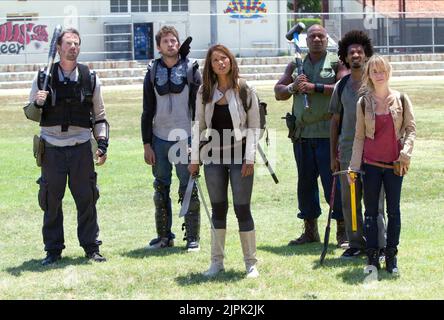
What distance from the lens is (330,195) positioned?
29.0 ft

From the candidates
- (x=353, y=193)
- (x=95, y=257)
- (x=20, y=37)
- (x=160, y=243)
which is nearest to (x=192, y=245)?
(x=160, y=243)

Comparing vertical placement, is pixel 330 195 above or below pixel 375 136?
below

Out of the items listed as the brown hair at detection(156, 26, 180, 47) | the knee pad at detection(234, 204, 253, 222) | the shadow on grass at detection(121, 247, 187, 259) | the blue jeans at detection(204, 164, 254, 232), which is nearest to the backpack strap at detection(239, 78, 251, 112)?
the blue jeans at detection(204, 164, 254, 232)

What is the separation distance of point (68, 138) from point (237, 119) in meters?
1.71

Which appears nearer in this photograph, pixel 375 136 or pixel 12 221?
pixel 375 136

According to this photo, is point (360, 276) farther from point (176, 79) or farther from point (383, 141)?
point (176, 79)

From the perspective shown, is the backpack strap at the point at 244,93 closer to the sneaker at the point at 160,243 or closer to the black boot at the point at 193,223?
the black boot at the point at 193,223

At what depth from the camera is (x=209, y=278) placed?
7492 millimetres

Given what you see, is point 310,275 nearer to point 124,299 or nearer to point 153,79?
point 124,299

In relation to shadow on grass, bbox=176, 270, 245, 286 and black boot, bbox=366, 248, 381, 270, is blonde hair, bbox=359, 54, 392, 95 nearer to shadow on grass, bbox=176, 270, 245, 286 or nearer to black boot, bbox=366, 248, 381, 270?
black boot, bbox=366, 248, 381, 270

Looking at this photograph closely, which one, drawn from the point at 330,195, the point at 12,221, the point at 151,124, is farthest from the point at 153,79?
the point at 12,221

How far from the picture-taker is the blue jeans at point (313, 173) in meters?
8.88

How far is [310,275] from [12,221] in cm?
474

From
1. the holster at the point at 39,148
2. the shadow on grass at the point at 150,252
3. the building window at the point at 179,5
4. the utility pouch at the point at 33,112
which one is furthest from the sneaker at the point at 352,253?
the building window at the point at 179,5
